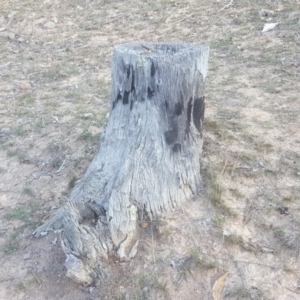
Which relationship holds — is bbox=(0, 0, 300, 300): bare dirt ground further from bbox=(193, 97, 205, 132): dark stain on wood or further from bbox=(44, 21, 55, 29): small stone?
bbox=(44, 21, 55, 29): small stone

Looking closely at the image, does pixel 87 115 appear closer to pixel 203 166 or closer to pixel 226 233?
pixel 203 166

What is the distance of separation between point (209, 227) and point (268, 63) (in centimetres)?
318

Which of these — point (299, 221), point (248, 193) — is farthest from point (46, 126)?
point (299, 221)

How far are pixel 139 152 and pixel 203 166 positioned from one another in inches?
22.6

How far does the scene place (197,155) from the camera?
2.74 metres

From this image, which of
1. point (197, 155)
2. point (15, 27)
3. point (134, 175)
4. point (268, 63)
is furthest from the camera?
point (15, 27)

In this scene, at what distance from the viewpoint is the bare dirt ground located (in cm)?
234

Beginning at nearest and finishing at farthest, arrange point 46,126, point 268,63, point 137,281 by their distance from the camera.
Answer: point 137,281, point 46,126, point 268,63

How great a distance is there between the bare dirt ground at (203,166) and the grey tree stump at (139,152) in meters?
0.14

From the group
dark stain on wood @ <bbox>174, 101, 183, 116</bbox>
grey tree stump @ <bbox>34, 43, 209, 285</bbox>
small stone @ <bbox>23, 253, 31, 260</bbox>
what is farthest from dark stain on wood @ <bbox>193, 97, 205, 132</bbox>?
small stone @ <bbox>23, 253, 31, 260</bbox>

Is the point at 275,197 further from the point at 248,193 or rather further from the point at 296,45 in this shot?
the point at 296,45

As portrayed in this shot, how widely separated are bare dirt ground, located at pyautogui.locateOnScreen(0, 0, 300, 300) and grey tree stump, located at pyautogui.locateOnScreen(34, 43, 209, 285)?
0.45 feet

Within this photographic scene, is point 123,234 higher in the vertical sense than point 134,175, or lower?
lower

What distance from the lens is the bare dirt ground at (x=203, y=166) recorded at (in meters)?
2.34
